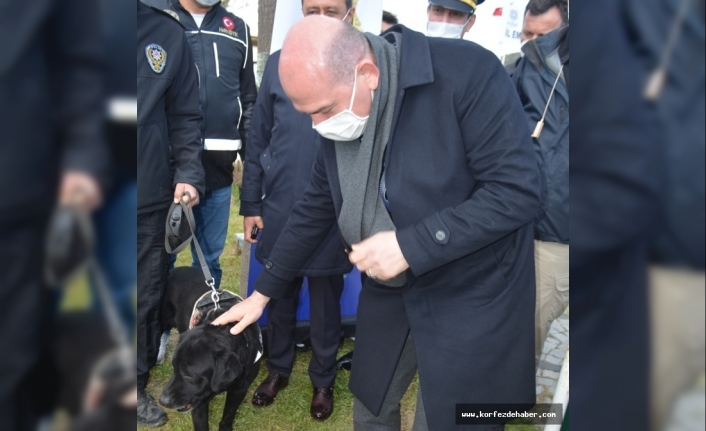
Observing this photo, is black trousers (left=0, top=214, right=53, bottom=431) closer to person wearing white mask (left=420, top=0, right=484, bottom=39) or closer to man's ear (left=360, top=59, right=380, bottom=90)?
man's ear (left=360, top=59, right=380, bottom=90)

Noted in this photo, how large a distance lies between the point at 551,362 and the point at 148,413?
2.63 metres

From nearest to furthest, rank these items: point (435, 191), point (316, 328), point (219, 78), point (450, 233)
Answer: point (450, 233) < point (435, 191) < point (316, 328) < point (219, 78)

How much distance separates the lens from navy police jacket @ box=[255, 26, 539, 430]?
60.6 inches

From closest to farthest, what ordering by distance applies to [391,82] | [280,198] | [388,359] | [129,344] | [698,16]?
[698,16] < [129,344] < [391,82] < [388,359] < [280,198]

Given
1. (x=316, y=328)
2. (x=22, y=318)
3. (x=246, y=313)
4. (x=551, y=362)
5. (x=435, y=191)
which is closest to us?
(x=22, y=318)

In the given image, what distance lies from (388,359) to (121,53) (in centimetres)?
163

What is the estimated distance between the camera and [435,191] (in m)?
1.65

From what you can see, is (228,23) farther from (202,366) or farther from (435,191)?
(435,191)

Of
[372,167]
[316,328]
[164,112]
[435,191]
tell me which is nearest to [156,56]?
[164,112]

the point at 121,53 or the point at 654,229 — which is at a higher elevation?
the point at 121,53

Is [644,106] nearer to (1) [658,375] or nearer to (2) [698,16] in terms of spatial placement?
(2) [698,16]

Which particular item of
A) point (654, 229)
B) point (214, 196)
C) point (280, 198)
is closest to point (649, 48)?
point (654, 229)

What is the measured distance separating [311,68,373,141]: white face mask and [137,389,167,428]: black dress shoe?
218 cm

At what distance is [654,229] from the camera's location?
0.52 metres
